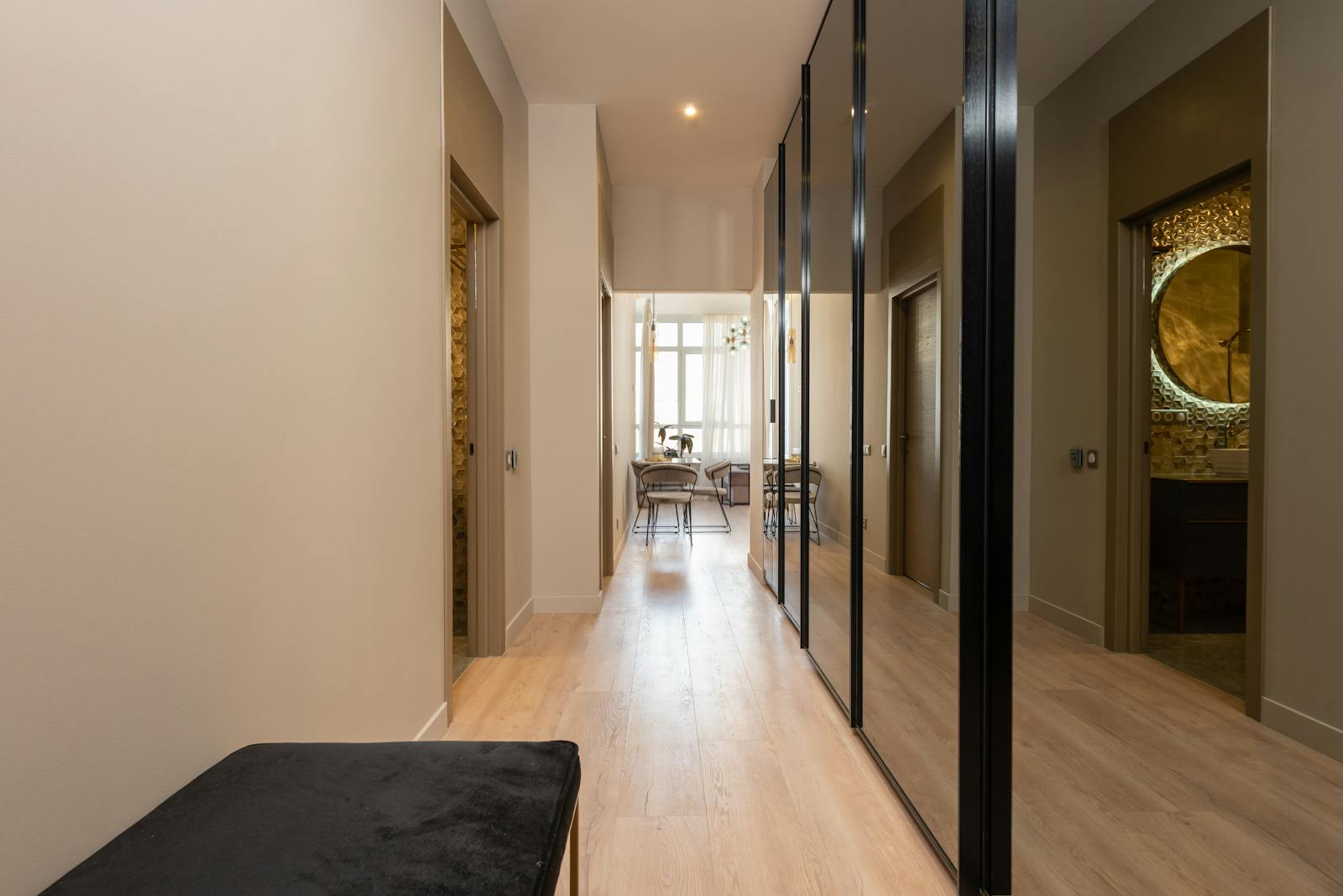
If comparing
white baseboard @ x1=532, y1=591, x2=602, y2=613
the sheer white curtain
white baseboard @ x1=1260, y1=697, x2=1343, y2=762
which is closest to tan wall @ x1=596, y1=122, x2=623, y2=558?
white baseboard @ x1=532, y1=591, x2=602, y2=613

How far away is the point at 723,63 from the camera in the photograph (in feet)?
13.1

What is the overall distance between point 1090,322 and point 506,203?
3182 millimetres

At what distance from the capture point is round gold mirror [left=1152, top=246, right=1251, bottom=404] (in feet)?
4.06

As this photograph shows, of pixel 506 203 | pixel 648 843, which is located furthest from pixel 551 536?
pixel 648 843

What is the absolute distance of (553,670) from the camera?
11.2 ft

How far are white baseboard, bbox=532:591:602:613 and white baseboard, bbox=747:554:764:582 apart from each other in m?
1.38

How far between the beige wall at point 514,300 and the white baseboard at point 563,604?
4.3 inches

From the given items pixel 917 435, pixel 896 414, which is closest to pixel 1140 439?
pixel 917 435

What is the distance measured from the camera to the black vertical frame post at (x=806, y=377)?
11.9 ft

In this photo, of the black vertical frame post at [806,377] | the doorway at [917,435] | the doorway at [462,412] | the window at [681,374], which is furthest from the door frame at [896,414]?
the window at [681,374]

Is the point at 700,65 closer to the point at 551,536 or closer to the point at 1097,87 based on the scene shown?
the point at 551,536

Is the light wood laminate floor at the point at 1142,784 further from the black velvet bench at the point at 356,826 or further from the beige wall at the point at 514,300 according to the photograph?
the beige wall at the point at 514,300

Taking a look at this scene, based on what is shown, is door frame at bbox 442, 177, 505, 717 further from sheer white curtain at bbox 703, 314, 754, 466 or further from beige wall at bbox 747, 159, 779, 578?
sheer white curtain at bbox 703, 314, 754, 466

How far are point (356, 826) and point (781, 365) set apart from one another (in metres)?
3.67
